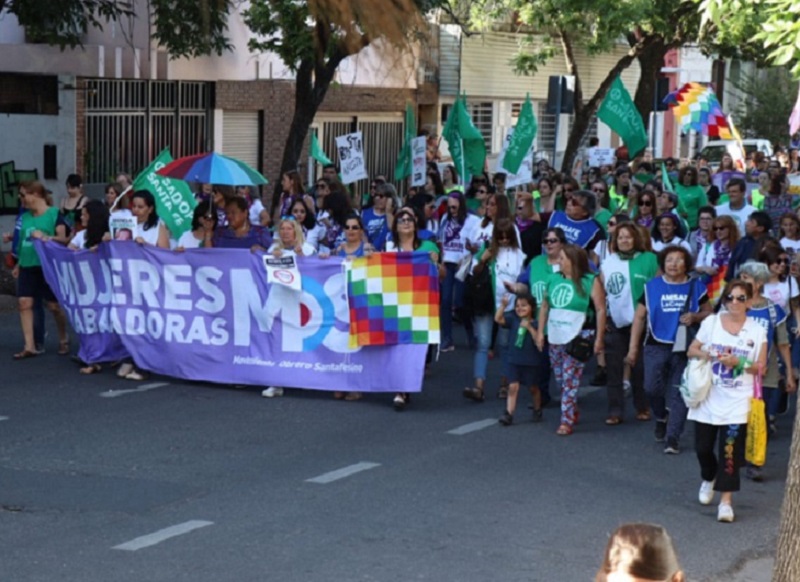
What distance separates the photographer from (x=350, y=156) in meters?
20.7

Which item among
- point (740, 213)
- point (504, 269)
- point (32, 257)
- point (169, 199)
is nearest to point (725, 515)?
point (504, 269)

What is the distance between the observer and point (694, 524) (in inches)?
346

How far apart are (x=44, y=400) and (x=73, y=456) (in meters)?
2.05

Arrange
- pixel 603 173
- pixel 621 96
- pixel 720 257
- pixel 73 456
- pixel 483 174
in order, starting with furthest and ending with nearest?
pixel 603 173, pixel 621 96, pixel 483 174, pixel 720 257, pixel 73 456

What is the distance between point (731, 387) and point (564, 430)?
2378 mm

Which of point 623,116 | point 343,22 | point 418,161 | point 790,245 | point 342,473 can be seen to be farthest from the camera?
point 623,116

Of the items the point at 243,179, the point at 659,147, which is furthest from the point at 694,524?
the point at 659,147

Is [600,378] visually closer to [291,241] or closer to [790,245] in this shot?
[790,245]

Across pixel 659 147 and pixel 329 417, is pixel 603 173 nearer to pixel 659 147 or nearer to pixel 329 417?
pixel 329 417

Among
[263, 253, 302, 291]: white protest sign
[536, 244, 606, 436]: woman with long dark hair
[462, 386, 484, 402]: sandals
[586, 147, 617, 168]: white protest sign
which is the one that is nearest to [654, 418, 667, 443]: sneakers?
[536, 244, 606, 436]: woman with long dark hair

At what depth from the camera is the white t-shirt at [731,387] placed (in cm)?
898

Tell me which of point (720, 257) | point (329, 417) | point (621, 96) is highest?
point (621, 96)

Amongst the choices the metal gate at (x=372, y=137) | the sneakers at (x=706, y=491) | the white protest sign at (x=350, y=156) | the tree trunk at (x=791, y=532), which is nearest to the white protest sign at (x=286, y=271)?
the sneakers at (x=706, y=491)

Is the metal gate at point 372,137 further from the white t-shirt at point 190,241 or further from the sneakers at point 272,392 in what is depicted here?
the sneakers at point 272,392
